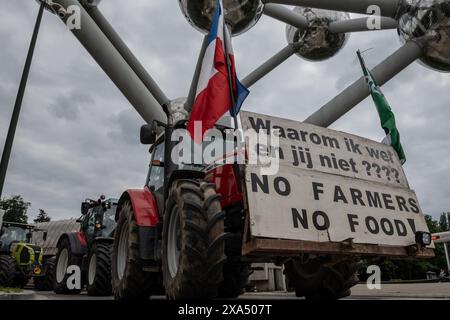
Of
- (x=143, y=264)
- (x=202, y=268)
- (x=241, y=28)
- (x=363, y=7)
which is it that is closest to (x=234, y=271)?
(x=143, y=264)

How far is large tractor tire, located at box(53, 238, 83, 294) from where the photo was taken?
8.66 meters

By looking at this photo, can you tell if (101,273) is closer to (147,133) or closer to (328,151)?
(147,133)

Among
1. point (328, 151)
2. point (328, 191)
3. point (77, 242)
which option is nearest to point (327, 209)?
point (328, 191)

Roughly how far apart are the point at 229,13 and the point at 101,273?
583 cm

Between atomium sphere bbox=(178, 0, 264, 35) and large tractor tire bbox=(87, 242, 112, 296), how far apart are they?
5197 mm

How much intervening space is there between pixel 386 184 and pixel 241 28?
616 centimetres

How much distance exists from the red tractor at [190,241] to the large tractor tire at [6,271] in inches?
268

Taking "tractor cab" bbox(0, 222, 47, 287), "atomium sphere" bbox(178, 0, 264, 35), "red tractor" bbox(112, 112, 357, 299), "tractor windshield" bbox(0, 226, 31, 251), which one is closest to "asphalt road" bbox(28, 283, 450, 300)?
"red tractor" bbox(112, 112, 357, 299)

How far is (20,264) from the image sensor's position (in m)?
12.0

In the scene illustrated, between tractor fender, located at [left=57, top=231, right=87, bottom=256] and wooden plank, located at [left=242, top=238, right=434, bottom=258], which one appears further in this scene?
tractor fender, located at [left=57, top=231, right=87, bottom=256]

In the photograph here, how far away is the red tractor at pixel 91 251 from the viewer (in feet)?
24.1

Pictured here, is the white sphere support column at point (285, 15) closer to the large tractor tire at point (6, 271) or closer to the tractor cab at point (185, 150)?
the tractor cab at point (185, 150)

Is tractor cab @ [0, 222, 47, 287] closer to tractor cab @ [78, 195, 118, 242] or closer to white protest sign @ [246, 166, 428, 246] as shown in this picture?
tractor cab @ [78, 195, 118, 242]

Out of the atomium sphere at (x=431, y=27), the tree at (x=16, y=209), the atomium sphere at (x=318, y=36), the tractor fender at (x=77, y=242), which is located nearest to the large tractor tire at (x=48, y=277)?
the tractor fender at (x=77, y=242)
